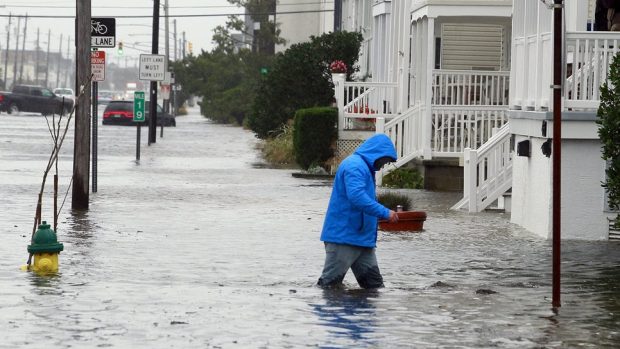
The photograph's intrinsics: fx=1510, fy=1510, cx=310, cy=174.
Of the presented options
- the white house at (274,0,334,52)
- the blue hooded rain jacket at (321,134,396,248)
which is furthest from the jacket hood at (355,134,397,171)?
the white house at (274,0,334,52)

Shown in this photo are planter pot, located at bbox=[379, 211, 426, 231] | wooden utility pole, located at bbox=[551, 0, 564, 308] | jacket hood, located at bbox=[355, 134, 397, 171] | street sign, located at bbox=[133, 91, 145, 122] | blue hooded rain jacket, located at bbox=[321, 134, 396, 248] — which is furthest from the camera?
street sign, located at bbox=[133, 91, 145, 122]

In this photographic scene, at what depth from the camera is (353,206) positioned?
40.9 ft

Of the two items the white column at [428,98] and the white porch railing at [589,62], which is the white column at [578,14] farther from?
the white column at [428,98]

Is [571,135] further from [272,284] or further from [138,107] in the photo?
[138,107]

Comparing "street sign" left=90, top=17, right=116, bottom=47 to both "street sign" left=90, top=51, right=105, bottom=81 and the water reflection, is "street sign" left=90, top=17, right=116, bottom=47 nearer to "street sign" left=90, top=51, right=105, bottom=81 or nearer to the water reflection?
"street sign" left=90, top=51, right=105, bottom=81

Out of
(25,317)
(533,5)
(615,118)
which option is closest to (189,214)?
(533,5)

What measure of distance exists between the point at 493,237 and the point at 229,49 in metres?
82.9

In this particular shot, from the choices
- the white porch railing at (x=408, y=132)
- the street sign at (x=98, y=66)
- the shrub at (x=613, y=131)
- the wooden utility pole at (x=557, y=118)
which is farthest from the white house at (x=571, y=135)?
the white porch railing at (x=408, y=132)

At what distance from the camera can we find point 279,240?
17.4 meters

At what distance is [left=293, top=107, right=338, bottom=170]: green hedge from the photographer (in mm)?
33594

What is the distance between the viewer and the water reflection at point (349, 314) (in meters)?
10.3

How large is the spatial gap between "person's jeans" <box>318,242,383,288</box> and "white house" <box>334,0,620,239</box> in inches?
97.9

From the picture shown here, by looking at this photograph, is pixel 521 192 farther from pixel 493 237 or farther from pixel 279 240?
pixel 279 240

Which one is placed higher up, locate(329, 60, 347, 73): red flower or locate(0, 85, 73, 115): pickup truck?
locate(329, 60, 347, 73): red flower
